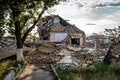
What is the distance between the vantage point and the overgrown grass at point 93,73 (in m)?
19.5

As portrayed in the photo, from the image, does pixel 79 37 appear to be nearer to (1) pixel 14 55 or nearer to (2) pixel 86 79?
(1) pixel 14 55

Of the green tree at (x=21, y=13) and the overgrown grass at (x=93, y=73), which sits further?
the green tree at (x=21, y=13)

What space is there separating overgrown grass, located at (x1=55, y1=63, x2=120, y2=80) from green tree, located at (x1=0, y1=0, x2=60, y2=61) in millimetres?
7941

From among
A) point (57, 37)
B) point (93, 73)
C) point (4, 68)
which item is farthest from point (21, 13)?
Result: point (57, 37)

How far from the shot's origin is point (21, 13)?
28.2 metres

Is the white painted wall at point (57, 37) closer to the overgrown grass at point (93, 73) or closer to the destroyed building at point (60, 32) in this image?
the destroyed building at point (60, 32)

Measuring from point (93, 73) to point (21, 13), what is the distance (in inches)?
432

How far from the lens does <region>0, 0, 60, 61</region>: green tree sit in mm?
27422

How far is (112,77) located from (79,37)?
3563cm

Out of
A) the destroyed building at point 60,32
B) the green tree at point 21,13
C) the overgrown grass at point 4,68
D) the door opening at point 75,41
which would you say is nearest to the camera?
the overgrown grass at point 4,68

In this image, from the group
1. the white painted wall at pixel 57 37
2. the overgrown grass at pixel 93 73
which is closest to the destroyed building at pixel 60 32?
the white painted wall at pixel 57 37

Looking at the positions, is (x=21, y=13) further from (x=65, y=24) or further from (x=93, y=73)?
(x=65, y=24)

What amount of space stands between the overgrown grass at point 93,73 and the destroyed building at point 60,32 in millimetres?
30041

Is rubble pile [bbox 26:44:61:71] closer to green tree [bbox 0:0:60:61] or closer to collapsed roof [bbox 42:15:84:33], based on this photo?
green tree [bbox 0:0:60:61]
